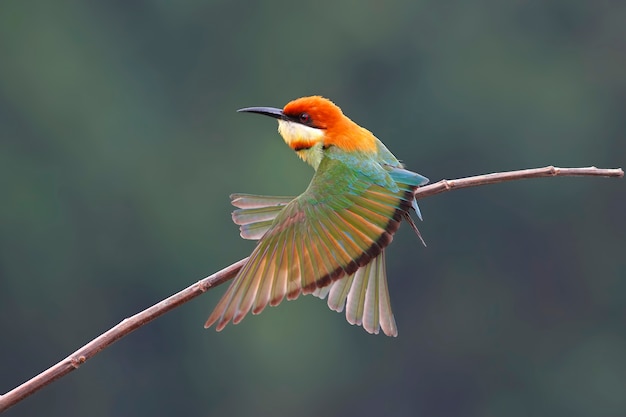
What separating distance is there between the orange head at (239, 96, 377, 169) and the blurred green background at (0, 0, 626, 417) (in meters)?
10.7

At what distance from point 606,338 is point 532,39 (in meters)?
3.95

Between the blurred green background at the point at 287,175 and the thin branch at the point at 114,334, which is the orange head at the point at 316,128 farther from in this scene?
the blurred green background at the point at 287,175

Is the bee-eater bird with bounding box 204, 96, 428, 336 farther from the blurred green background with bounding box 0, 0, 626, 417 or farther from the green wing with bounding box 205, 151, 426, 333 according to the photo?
the blurred green background with bounding box 0, 0, 626, 417

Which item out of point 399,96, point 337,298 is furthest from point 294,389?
point 337,298

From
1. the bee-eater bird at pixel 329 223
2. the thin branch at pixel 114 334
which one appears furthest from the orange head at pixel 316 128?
the thin branch at pixel 114 334

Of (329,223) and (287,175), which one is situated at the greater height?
(287,175)

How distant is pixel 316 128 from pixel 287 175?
35.2 ft

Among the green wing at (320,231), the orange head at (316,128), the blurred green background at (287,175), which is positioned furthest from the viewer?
the blurred green background at (287,175)

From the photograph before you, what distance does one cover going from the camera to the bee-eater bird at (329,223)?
1228 millimetres

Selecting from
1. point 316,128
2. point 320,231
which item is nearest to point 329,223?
point 320,231

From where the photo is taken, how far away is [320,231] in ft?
4.51

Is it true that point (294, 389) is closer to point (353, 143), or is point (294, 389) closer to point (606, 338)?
point (606, 338)

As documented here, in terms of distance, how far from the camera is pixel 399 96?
47.3 ft

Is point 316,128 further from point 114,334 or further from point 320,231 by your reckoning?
point 114,334
